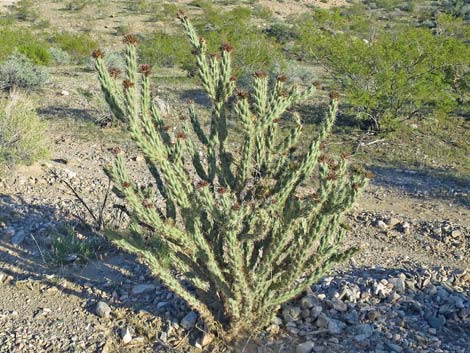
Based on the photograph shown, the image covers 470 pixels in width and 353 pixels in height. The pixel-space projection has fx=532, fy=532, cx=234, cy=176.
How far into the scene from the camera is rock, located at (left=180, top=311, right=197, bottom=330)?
4.62 m

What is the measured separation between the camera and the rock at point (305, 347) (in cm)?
428

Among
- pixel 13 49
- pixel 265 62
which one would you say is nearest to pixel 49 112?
pixel 13 49

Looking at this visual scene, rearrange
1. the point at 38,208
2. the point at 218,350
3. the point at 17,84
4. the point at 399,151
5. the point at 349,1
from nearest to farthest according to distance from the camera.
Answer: the point at 218,350, the point at 38,208, the point at 399,151, the point at 17,84, the point at 349,1

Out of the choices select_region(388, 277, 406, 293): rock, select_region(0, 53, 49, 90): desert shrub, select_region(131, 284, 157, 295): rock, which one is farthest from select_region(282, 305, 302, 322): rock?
select_region(0, 53, 49, 90): desert shrub

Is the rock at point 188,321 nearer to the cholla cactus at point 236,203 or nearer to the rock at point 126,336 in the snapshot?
the cholla cactus at point 236,203

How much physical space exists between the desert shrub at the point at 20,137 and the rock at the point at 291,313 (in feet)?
16.3

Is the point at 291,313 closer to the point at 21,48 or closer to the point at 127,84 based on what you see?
the point at 127,84

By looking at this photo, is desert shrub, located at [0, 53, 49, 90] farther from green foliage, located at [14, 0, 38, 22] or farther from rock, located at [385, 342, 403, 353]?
green foliage, located at [14, 0, 38, 22]

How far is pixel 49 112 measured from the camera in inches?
466

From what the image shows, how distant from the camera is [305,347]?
429 cm

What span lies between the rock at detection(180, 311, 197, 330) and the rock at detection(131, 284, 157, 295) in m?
0.60

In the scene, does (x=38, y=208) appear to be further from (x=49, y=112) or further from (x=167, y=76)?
(x=167, y=76)

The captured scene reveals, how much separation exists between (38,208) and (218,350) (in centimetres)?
345

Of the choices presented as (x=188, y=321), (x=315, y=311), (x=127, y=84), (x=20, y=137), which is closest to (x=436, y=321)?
(x=315, y=311)
